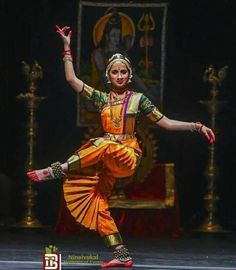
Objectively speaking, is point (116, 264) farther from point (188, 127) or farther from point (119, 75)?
point (119, 75)

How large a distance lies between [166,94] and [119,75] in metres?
2.70

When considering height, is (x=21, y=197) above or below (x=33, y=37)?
below

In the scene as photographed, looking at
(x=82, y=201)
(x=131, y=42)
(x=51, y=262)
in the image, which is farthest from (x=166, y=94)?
(x=51, y=262)

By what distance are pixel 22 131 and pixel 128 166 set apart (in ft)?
10.2

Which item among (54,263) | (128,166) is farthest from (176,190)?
(54,263)

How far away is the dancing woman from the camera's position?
8000 mm

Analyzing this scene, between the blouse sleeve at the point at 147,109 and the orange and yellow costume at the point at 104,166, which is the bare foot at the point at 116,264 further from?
the blouse sleeve at the point at 147,109

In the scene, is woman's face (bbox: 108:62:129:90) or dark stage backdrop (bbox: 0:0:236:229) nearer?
woman's face (bbox: 108:62:129:90)

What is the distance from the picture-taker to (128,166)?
804 centimetres

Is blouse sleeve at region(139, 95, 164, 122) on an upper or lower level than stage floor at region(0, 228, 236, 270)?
upper

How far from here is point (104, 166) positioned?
8.11m

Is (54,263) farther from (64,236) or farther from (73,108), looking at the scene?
(73,108)

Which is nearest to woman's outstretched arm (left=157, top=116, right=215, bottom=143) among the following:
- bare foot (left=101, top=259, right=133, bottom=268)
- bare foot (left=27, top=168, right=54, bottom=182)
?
bare foot (left=27, top=168, right=54, bottom=182)

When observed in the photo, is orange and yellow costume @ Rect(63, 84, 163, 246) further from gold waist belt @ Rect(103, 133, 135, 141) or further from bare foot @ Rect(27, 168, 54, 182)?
bare foot @ Rect(27, 168, 54, 182)
